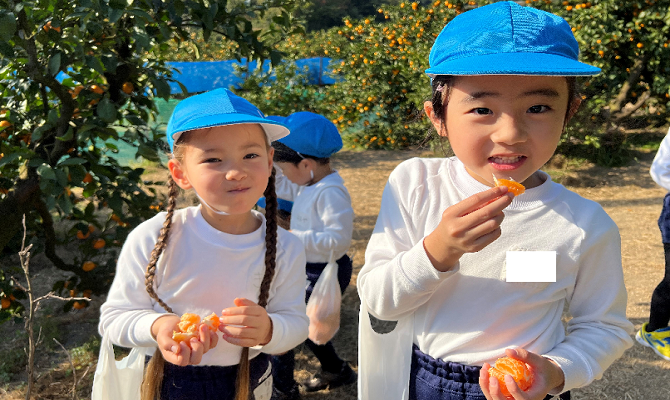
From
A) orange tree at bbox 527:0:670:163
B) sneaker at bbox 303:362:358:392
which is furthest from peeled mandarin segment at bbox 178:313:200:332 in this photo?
orange tree at bbox 527:0:670:163

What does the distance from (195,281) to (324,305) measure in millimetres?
998

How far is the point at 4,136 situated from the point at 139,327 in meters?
1.73

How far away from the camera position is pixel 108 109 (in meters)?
2.20

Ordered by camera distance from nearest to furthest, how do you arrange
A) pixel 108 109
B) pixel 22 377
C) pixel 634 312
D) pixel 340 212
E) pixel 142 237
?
1. pixel 142 237
2. pixel 108 109
3. pixel 340 212
4. pixel 22 377
5. pixel 634 312

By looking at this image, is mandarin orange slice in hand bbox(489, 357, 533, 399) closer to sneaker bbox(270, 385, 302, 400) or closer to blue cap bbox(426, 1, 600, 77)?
blue cap bbox(426, 1, 600, 77)

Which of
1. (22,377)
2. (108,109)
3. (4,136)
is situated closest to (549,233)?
(108,109)

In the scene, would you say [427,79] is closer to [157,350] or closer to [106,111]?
[106,111]

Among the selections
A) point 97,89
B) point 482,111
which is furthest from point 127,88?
point 482,111

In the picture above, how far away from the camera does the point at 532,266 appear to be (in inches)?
45.2

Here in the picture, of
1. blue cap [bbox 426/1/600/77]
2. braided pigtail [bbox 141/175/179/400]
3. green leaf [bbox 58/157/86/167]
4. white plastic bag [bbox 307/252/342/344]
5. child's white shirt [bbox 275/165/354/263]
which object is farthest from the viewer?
child's white shirt [bbox 275/165/354/263]

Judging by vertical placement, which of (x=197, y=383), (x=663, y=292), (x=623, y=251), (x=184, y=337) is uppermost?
(x=184, y=337)

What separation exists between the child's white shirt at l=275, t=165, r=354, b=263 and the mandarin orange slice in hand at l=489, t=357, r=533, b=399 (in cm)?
141

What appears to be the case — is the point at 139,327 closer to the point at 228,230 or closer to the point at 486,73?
the point at 228,230

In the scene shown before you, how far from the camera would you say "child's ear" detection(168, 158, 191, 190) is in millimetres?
1450
